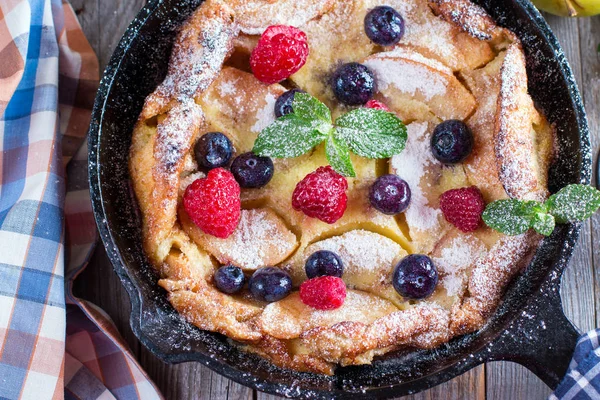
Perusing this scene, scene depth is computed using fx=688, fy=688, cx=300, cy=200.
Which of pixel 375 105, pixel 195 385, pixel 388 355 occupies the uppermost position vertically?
pixel 375 105

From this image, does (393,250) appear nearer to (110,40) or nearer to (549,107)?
(549,107)

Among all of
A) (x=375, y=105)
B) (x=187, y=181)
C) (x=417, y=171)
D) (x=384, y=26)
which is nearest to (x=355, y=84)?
(x=375, y=105)

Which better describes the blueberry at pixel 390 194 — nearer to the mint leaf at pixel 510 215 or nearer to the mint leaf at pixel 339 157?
the mint leaf at pixel 339 157

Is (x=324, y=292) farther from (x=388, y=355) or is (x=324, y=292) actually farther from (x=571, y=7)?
(x=571, y=7)

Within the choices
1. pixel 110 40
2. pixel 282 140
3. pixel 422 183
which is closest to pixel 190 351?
pixel 282 140

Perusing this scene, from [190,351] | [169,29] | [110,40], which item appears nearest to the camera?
[190,351]

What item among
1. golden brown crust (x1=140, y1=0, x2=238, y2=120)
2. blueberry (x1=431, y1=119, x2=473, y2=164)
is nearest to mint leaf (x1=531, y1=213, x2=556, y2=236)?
blueberry (x1=431, y1=119, x2=473, y2=164)
